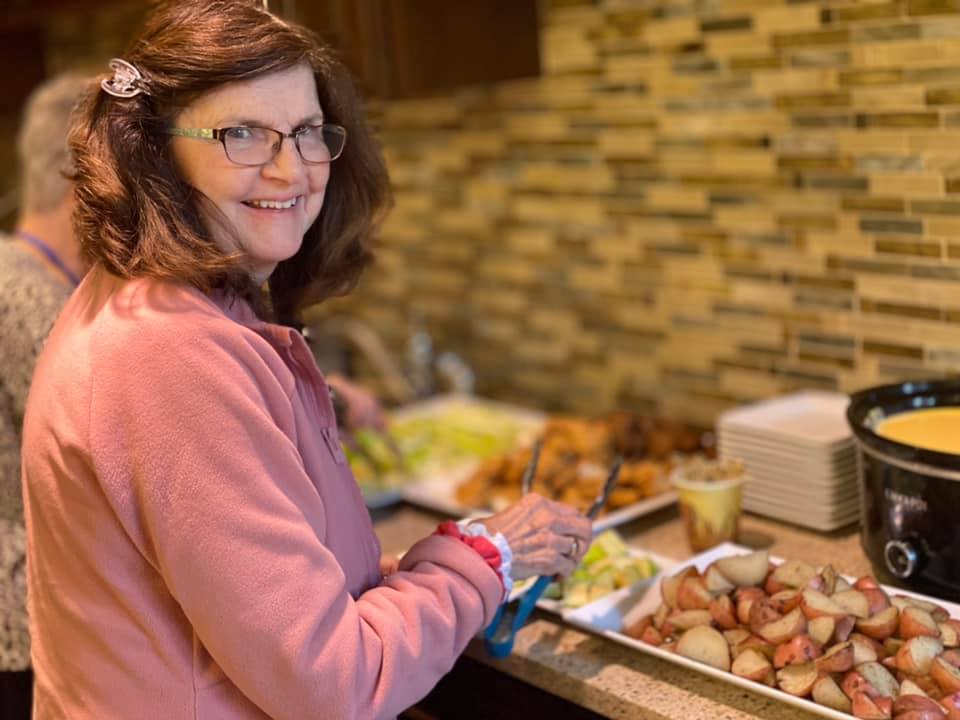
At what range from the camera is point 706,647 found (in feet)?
4.53

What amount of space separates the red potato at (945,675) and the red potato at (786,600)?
0.17m

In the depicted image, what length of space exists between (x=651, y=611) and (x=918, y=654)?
356mm

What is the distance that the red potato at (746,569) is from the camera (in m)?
1.47

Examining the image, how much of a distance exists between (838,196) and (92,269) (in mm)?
1166

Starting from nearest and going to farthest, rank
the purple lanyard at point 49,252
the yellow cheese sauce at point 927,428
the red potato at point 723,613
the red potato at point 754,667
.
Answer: the red potato at point 754,667, the red potato at point 723,613, the yellow cheese sauce at point 927,428, the purple lanyard at point 49,252

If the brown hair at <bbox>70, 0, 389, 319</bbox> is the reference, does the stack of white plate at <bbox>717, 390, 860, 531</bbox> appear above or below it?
below

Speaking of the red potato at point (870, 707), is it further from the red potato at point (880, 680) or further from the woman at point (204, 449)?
the woman at point (204, 449)

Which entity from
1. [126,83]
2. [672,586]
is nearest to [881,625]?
[672,586]

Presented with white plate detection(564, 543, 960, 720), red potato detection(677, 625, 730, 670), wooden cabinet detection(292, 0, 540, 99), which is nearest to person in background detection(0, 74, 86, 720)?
wooden cabinet detection(292, 0, 540, 99)

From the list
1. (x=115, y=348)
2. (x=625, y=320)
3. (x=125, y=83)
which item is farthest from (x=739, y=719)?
(x=625, y=320)

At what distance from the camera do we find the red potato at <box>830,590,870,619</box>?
53.6 inches

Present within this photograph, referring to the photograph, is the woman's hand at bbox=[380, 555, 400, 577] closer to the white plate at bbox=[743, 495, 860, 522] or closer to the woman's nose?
the woman's nose

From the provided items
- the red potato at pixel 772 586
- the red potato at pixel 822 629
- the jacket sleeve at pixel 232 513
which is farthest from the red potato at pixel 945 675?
the jacket sleeve at pixel 232 513

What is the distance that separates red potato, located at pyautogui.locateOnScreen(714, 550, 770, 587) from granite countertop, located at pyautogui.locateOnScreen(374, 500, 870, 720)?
0.42 ft
